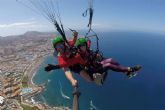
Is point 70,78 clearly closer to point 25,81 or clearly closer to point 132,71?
point 132,71

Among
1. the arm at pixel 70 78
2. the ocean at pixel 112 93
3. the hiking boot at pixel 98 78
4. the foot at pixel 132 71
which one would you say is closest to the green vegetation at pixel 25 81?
the ocean at pixel 112 93

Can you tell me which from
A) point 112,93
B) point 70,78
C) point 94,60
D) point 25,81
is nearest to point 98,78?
point 94,60

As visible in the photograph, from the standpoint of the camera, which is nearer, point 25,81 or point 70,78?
point 70,78

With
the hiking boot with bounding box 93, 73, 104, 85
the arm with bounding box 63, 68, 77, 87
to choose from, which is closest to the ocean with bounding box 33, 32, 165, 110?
the hiking boot with bounding box 93, 73, 104, 85

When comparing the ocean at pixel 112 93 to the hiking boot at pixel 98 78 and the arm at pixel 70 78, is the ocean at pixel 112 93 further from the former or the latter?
the arm at pixel 70 78

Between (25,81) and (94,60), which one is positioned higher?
(94,60)

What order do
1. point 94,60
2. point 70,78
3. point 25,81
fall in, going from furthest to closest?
1. point 25,81
2. point 94,60
3. point 70,78

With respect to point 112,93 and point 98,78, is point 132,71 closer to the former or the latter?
point 98,78

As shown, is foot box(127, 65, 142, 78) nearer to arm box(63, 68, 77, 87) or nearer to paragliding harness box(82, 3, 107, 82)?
paragliding harness box(82, 3, 107, 82)

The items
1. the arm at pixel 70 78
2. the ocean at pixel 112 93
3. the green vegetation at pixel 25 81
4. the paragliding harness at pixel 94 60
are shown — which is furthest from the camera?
the green vegetation at pixel 25 81

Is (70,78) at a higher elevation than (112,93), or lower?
higher

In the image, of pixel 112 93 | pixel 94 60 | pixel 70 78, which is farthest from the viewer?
pixel 112 93

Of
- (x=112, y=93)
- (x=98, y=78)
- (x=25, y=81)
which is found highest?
(x=98, y=78)
